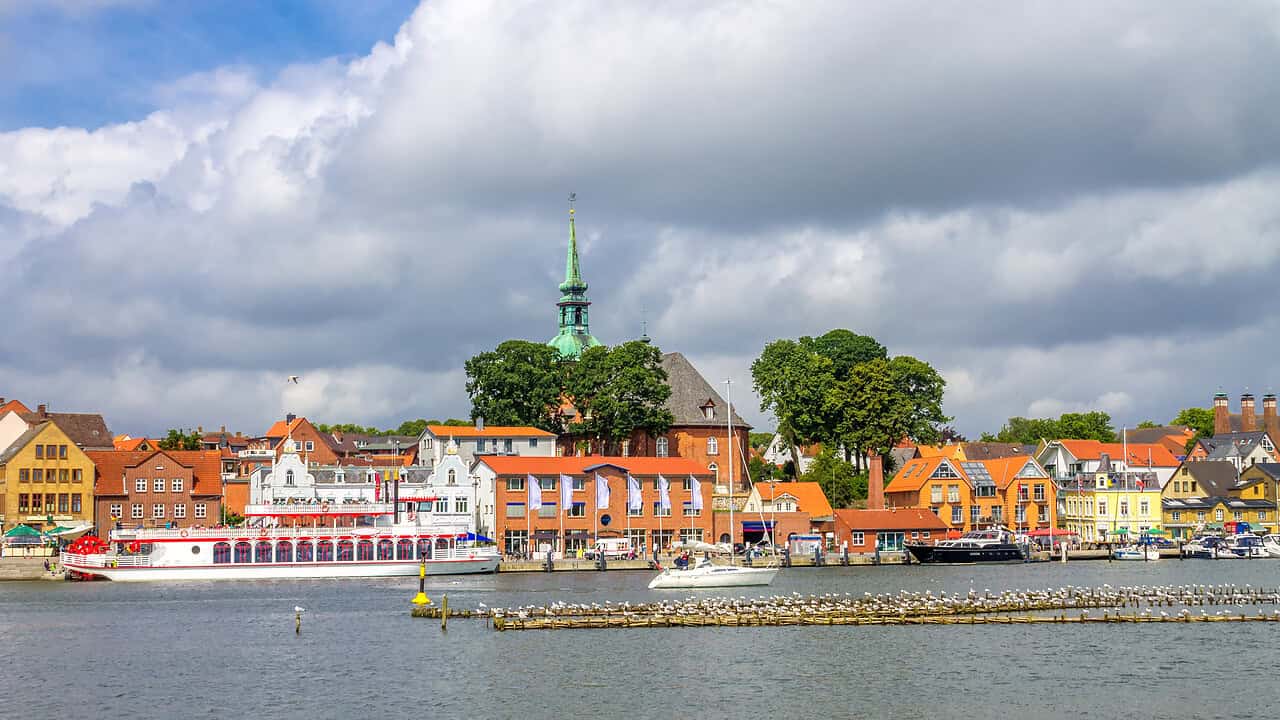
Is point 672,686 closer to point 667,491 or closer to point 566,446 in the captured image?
point 667,491

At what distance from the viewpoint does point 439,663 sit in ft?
185

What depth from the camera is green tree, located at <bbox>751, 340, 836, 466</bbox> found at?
462ft

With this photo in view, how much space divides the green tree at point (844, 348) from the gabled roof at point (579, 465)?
107ft

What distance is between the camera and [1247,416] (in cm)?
18650

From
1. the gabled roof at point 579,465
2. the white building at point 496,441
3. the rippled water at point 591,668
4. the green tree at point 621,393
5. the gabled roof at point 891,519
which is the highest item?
the green tree at point 621,393

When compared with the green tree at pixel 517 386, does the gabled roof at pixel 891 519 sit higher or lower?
lower

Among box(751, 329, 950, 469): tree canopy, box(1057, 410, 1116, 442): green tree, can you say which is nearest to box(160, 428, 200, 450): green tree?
box(751, 329, 950, 469): tree canopy

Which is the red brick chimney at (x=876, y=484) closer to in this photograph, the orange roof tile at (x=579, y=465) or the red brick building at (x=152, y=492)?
the orange roof tile at (x=579, y=465)

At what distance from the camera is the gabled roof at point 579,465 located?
114625 mm

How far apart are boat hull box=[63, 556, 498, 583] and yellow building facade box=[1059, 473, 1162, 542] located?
6635 cm

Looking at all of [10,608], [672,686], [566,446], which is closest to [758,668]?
[672,686]

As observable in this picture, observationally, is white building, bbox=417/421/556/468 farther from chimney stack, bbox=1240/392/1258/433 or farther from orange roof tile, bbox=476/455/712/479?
chimney stack, bbox=1240/392/1258/433

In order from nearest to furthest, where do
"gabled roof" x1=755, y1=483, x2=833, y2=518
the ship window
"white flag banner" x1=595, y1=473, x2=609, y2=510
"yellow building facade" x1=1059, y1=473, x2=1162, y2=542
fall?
the ship window, "white flag banner" x1=595, y1=473, x2=609, y2=510, "gabled roof" x1=755, y1=483, x2=833, y2=518, "yellow building facade" x1=1059, y1=473, x2=1162, y2=542

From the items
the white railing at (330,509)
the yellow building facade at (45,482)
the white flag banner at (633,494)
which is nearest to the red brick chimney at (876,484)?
the white flag banner at (633,494)
